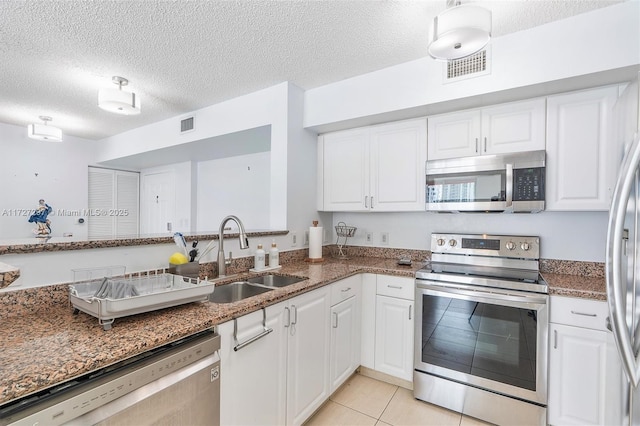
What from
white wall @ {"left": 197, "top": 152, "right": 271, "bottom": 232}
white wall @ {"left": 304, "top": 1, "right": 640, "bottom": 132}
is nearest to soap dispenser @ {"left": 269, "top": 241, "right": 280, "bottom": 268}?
white wall @ {"left": 304, "top": 1, "right": 640, "bottom": 132}

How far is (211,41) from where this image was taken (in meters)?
2.07

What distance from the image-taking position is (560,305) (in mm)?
1707

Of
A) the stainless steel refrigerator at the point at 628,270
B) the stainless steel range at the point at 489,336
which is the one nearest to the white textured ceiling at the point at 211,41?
the stainless steel refrigerator at the point at 628,270

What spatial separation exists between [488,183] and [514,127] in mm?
418

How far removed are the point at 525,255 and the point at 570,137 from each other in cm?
86

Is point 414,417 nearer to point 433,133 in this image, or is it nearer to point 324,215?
point 324,215

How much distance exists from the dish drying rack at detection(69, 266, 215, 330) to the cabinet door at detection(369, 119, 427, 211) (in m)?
1.69

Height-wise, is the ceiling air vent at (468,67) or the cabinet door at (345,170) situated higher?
the ceiling air vent at (468,67)

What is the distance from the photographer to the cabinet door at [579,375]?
1593 millimetres

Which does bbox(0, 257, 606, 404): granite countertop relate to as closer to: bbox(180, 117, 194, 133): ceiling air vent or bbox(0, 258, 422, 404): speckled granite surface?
bbox(0, 258, 422, 404): speckled granite surface

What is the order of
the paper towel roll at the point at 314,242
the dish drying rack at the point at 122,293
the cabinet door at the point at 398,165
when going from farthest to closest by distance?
the paper towel roll at the point at 314,242, the cabinet door at the point at 398,165, the dish drying rack at the point at 122,293

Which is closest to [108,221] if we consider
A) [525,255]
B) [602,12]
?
[525,255]

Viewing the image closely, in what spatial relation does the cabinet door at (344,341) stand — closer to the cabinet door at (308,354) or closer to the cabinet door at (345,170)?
the cabinet door at (308,354)

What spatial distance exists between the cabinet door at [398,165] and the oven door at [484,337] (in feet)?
2.42
